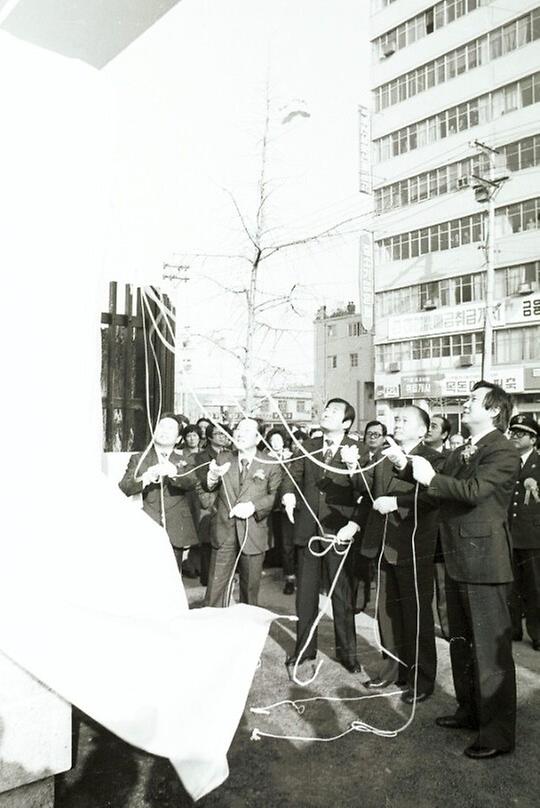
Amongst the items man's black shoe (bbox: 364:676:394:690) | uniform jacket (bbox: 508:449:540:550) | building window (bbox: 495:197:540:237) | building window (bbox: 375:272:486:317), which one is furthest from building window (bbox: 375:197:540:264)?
man's black shoe (bbox: 364:676:394:690)

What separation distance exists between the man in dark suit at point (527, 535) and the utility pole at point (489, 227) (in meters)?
13.5

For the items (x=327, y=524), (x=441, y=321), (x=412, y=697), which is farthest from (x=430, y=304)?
(x=412, y=697)

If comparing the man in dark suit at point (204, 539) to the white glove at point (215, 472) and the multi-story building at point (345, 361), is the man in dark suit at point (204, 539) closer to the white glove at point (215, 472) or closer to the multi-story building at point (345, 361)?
the white glove at point (215, 472)

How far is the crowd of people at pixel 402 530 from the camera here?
11.0 ft

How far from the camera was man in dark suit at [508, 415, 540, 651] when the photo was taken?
5.16 meters

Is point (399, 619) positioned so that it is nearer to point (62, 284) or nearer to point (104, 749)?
point (104, 749)

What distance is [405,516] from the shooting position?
435 cm

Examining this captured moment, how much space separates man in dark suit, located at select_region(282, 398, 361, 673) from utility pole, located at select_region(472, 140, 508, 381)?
597 inches

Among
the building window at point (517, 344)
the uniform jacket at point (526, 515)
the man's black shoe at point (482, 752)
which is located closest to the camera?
the man's black shoe at point (482, 752)

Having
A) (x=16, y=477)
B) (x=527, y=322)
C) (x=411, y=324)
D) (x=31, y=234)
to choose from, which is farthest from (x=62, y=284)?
(x=411, y=324)

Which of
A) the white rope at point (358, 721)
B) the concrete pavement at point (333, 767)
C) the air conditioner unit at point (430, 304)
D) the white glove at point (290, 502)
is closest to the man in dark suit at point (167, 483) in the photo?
the white glove at point (290, 502)

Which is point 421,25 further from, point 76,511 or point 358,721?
point 76,511

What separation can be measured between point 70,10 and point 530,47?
1209 inches

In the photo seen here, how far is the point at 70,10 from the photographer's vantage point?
2596mm
